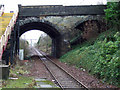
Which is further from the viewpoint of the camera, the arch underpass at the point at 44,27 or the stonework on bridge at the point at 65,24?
the arch underpass at the point at 44,27

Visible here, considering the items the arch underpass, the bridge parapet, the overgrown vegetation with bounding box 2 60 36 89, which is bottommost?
the overgrown vegetation with bounding box 2 60 36 89

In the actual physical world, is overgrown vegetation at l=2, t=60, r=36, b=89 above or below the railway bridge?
below

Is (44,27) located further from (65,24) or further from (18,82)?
A: (18,82)

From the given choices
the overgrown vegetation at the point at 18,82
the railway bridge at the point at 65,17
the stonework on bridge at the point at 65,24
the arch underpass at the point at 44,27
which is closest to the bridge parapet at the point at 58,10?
the railway bridge at the point at 65,17

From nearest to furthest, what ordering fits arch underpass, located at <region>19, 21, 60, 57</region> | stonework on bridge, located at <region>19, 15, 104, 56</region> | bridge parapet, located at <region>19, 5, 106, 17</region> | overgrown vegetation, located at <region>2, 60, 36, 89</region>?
overgrown vegetation, located at <region>2, 60, 36, 89</region> < bridge parapet, located at <region>19, 5, 106, 17</region> < stonework on bridge, located at <region>19, 15, 104, 56</region> < arch underpass, located at <region>19, 21, 60, 57</region>

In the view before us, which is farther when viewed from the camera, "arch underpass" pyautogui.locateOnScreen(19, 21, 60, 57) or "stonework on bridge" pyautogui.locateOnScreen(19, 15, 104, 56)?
"arch underpass" pyautogui.locateOnScreen(19, 21, 60, 57)

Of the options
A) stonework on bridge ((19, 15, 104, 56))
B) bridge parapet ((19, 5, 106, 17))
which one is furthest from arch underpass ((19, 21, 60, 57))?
bridge parapet ((19, 5, 106, 17))

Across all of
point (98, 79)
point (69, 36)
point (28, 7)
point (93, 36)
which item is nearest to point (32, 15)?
point (28, 7)

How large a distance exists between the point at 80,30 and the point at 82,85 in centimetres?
1567

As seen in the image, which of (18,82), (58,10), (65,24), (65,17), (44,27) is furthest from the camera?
(44,27)

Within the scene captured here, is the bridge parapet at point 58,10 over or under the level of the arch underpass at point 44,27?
over

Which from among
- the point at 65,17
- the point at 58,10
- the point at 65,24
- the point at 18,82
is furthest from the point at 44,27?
the point at 18,82

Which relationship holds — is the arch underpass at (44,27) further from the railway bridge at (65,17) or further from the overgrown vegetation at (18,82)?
the overgrown vegetation at (18,82)

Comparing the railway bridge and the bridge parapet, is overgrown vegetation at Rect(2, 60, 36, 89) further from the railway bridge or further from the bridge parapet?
the bridge parapet
